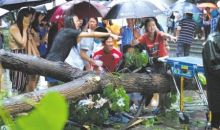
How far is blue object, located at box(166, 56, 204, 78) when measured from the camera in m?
6.52

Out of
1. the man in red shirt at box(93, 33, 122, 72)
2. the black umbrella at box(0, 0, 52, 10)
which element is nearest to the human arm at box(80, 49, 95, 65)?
the man in red shirt at box(93, 33, 122, 72)

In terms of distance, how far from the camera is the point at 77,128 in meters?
6.66

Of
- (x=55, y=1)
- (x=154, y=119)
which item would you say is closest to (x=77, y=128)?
(x=154, y=119)

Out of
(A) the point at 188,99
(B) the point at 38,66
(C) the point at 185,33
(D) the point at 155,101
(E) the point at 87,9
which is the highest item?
(E) the point at 87,9

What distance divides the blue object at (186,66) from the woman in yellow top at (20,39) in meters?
2.65

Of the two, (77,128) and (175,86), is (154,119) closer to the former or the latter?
(175,86)

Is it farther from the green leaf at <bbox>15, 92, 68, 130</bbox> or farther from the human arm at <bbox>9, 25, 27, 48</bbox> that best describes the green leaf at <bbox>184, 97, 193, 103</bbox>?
the green leaf at <bbox>15, 92, 68, 130</bbox>

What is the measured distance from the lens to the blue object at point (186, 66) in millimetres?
6516

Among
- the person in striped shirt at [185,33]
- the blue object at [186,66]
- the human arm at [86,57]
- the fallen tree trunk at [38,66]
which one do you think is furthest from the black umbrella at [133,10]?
the person in striped shirt at [185,33]

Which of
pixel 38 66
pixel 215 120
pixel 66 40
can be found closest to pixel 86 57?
pixel 66 40

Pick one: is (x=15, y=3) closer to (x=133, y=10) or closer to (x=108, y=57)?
(x=133, y=10)

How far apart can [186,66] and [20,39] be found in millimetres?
3043

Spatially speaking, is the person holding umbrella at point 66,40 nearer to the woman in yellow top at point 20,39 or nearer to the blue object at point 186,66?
the blue object at point 186,66

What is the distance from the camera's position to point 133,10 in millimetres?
8391
